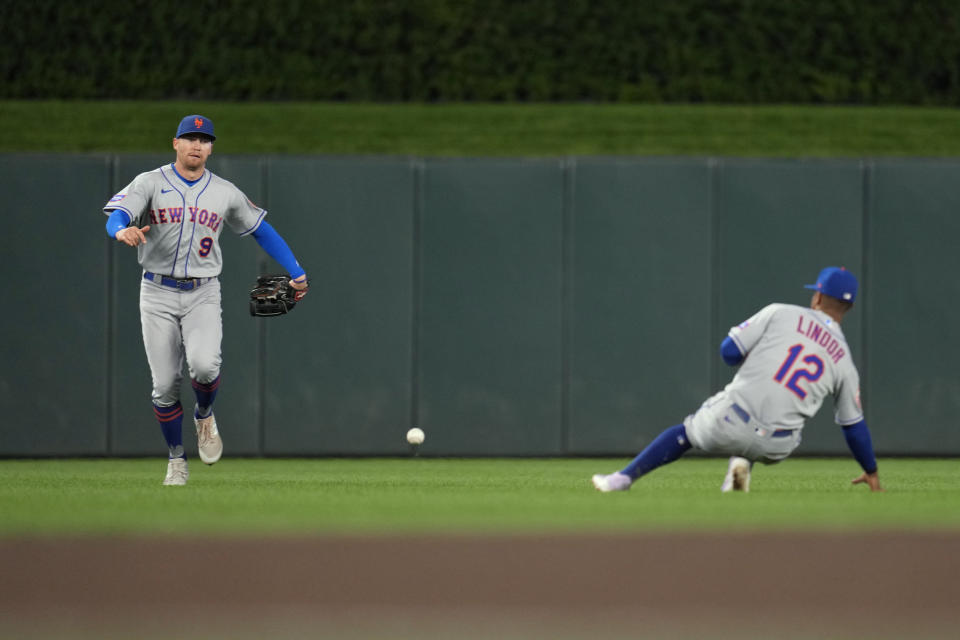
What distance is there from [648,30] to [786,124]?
2108mm

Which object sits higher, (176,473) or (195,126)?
(195,126)

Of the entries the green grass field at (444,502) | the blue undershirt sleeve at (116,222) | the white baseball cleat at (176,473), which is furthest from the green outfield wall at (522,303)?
the blue undershirt sleeve at (116,222)

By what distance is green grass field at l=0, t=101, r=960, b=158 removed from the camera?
12727 mm

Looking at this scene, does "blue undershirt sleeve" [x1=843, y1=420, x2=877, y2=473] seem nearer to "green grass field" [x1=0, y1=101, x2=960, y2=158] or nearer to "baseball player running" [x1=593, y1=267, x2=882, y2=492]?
"baseball player running" [x1=593, y1=267, x2=882, y2=492]

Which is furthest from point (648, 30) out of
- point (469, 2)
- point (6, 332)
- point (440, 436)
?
point (6, 332)

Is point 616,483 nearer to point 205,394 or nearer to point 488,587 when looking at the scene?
point 205,394

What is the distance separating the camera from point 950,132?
43.8 feet

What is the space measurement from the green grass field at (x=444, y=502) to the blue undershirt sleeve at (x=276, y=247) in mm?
1271

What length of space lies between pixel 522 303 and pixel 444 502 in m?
5.19

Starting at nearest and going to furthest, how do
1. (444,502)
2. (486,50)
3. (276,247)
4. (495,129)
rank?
(444,502) < (276,247) < (495,129) < (486,50)

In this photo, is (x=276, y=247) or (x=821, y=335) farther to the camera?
(x=276, y=247)

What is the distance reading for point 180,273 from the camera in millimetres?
7734

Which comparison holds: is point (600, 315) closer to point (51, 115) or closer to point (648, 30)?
point (648, 30)

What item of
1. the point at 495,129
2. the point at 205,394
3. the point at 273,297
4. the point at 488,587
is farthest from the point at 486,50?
the point at 488,587
